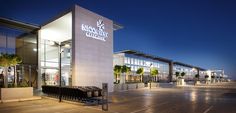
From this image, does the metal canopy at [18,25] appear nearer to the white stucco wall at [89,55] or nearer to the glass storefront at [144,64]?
the white stucco wall at [89,55]

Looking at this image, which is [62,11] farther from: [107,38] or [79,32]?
[107,38]

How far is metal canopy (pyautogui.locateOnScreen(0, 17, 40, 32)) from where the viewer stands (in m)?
26.6

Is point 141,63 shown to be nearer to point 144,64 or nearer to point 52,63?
point 144,64

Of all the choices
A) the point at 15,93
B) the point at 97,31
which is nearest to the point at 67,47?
the point at 97,31

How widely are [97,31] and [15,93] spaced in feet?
40.8

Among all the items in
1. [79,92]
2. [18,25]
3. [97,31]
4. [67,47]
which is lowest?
[79,92]

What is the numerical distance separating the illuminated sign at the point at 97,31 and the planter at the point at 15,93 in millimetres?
9513

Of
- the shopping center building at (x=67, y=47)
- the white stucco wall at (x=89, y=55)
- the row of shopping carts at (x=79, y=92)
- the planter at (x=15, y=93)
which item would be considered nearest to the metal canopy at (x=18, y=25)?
the shopping center building at (x=67, y=47)

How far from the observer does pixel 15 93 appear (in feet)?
57.3

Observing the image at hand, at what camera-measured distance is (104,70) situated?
2645 centimetres

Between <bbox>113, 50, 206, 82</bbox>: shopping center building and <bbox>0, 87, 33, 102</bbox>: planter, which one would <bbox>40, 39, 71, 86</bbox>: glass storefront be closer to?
<bbox>0, 87, 33, 102</bbox>: planter

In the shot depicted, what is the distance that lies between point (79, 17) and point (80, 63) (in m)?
5.45

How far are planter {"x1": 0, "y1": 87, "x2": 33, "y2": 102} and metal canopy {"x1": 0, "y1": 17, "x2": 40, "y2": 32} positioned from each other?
40.4 feet

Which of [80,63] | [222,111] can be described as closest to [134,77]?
[80,63]
